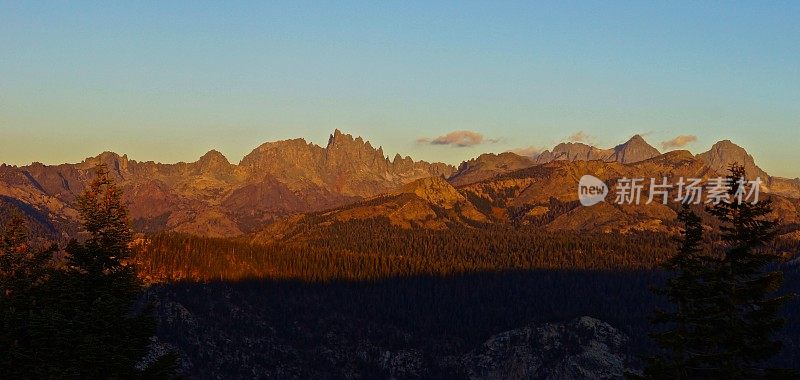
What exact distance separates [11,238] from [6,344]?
63.5ft

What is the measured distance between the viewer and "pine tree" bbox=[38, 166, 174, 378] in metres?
44.6

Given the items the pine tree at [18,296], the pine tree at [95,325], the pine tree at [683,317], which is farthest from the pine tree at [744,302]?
the pine tree at [18,296]

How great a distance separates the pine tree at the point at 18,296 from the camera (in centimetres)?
4794

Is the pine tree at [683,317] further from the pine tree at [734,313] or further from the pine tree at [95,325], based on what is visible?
the pine tree at [95,325]

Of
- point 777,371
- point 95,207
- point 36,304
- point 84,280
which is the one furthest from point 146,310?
point 777,371

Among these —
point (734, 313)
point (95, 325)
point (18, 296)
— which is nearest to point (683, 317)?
point (734, 313)

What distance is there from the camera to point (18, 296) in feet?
177

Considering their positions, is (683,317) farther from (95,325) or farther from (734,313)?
(95,325)

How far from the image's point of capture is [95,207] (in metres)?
62.2

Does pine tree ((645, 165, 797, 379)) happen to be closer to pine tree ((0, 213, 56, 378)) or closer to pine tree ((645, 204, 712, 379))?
pine tree ((645, 204, 712, 379))

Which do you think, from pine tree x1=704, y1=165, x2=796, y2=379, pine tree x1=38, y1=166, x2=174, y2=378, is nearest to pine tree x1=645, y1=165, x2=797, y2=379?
pine tree x1=704, y1=165, x2=796, y2=379

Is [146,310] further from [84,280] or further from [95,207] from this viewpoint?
[95,207]

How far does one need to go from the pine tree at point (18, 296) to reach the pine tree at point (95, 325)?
1.58 metres

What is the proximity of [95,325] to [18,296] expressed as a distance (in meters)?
11.3
